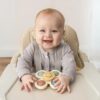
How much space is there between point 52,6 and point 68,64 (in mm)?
1181

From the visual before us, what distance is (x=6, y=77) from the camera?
948mm

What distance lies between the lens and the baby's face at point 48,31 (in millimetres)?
941

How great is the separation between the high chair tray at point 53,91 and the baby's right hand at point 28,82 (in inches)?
0.7

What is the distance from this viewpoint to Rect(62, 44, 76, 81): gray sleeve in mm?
938

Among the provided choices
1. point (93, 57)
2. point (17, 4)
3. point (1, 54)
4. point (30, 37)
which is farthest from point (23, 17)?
point (30, 37)

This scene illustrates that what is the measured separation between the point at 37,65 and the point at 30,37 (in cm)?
20

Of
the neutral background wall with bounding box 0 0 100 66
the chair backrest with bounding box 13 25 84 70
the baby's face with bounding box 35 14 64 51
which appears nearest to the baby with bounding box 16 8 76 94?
the baby's face with bounding box 35 14 64 51

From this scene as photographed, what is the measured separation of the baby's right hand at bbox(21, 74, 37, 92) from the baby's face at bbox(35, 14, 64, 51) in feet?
0.48

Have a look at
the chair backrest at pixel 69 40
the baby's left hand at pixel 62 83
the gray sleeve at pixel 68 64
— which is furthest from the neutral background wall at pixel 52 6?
the baby's left hand at pixel 62 83

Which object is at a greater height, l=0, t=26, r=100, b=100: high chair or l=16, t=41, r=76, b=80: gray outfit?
l=16, t=41, r=76, b=80: gray outfit

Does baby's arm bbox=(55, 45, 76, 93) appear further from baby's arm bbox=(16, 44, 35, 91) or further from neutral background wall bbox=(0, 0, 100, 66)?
neutral background wall bbox=(0, 0, 100, 66)

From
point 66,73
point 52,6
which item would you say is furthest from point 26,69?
point 52,6

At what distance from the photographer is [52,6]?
208 cm

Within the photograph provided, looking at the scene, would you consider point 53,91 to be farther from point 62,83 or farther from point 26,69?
point 26,69
